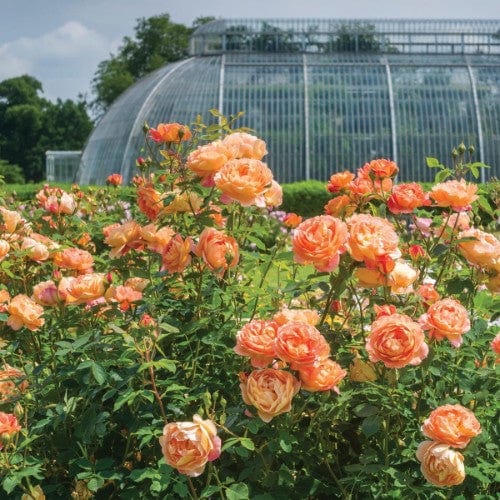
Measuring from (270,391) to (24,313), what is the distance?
96cm

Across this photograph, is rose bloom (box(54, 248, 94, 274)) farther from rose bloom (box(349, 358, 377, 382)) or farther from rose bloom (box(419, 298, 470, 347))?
rose bloom (box(419, 298, 470, 347))

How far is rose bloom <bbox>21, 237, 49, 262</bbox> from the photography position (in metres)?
2.99

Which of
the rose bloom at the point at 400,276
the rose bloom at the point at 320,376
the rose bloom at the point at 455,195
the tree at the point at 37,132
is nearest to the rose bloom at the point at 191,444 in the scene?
the rose bloom at the point at 320,376

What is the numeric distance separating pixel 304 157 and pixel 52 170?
1067 centimetres

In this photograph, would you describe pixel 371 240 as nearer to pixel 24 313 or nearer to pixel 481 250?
pixel 481 250

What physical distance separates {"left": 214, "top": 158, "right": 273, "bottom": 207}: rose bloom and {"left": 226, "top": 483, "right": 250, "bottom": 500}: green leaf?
0.73 metres

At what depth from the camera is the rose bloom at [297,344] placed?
199 centimetres

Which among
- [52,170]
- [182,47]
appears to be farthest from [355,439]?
[182,47]

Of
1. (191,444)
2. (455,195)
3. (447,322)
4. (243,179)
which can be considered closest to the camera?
(191,444)

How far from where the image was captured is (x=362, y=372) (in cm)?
239

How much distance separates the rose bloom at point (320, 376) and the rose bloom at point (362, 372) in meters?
0.26

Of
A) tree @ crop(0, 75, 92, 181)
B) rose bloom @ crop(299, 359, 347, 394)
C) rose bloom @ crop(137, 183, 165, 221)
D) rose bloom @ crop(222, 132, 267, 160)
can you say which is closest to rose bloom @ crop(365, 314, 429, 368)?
rose bloom @ crop(299, 359, 347, 394)

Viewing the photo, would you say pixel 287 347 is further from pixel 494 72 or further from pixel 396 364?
pixel 494 72

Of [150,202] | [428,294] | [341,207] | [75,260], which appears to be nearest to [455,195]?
[428,294]
